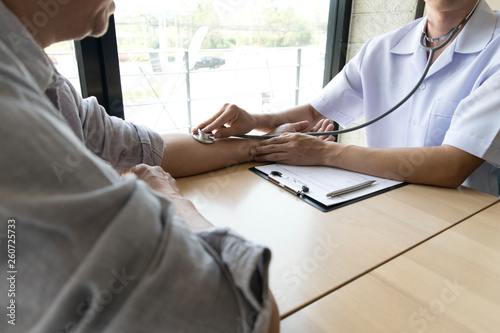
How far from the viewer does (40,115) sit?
12.6 inches

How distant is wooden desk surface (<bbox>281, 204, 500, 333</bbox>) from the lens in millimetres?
475

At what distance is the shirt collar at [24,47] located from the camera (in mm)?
352

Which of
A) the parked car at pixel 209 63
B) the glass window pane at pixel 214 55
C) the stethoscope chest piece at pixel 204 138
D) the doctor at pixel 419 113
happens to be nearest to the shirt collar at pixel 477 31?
the doctor at pixel 419 113

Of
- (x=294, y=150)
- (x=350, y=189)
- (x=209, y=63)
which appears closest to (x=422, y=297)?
(x=350, y=189)

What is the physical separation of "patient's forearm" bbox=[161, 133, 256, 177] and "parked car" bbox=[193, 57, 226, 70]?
6.67 feet

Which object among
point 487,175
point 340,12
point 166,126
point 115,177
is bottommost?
point 166,126

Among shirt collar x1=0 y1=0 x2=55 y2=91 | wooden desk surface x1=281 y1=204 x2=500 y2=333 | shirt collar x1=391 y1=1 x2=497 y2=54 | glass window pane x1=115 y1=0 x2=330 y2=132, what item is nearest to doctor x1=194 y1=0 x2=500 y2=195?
shirt collar x1=391 y1=1 x2=497 y2=54

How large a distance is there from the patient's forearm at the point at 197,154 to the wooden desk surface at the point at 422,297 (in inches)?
23.6

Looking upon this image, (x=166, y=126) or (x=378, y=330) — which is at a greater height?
(x=378, y=330)

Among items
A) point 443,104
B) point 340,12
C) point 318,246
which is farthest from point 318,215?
point 340,12

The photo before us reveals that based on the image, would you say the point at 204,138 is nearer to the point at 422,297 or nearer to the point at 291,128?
the point at 291,128

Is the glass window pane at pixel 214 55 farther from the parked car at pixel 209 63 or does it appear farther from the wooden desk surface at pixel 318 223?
the wooden desk surface at pixel 318 223

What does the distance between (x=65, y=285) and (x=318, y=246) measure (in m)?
0.46

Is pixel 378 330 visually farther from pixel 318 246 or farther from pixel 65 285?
pixel 65 285
